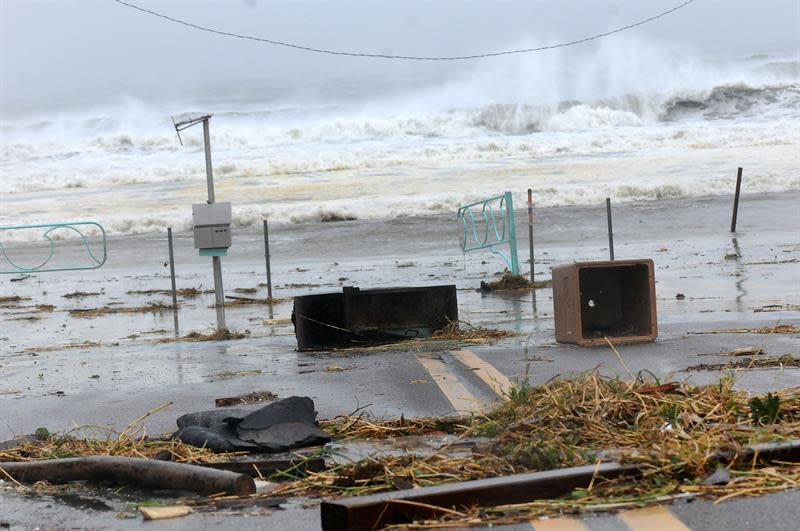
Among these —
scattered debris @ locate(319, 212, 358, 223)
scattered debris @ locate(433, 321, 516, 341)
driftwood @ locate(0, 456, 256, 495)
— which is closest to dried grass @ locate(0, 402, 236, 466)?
driftwood @ locate(0, 456, 256, 495)

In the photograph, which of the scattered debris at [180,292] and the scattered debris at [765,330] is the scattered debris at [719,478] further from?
the scattered debris at [180,292]

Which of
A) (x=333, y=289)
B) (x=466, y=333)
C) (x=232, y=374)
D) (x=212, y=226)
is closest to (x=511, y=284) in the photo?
(x=333, y=289)

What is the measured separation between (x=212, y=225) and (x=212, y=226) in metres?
0.01

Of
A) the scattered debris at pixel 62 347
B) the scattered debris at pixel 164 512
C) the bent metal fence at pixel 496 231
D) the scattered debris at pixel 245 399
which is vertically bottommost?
the scattered debris at pixel 62 347

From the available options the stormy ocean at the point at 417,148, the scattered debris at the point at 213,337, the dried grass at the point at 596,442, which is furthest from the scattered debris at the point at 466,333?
the stormy ocean at the point at 417,148

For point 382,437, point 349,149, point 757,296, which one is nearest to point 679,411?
point 382,437

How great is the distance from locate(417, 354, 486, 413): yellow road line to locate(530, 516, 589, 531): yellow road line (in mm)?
2220

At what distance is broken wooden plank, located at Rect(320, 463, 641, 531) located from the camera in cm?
396

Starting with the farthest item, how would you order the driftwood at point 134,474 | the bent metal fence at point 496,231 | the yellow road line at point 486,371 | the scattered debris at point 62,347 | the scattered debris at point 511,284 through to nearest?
the bent metal fence at point 496,231, the scattered debris at point 511,284, the scattered debris at point 62,347, the yellow road line at point 486,371, the driftwood at point 134,474

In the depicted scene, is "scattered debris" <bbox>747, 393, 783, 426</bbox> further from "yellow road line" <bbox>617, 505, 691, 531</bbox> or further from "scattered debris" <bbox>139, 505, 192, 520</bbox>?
"scattered debris" <bbox>139, 505, 192, 520</bbox>

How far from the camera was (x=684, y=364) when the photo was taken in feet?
26.6

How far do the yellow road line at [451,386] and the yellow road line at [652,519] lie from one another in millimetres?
2240

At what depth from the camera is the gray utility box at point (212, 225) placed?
46.3 feet

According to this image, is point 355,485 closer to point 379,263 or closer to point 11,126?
point 379,263
